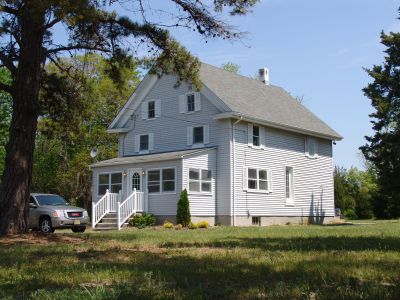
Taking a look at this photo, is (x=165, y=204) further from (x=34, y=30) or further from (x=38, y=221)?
(x=34, y=30)

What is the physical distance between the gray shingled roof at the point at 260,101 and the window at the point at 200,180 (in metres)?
3.63

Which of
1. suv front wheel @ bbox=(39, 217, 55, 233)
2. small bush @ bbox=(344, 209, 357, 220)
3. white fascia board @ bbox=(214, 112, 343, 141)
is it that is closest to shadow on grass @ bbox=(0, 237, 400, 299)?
suv front wheel @ bbox=(39, 217, 55, 233)

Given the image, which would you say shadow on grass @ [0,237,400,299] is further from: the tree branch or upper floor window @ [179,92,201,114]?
upper floor window @ [179,92,201,114]

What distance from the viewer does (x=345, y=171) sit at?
65.7m

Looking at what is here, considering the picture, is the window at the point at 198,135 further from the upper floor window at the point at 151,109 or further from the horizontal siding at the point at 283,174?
the upper floor window at the point at 151,109

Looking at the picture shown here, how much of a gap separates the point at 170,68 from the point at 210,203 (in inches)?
516

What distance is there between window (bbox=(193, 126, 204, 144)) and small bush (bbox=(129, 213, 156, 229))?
5.00 metres

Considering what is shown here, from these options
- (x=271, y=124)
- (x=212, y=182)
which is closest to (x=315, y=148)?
(x=271, y=124)

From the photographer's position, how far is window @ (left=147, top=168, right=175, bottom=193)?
2689cm

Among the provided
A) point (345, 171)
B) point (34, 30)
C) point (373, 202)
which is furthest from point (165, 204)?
point (345, 171)

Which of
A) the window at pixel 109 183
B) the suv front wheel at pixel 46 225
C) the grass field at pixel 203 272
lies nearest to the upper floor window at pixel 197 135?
the window at pixel 109 183

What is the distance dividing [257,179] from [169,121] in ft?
19.7

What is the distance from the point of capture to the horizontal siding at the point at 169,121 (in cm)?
2870

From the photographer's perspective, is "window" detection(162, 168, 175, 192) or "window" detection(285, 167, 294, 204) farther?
"window" detection(285, 167, 294, 204)
